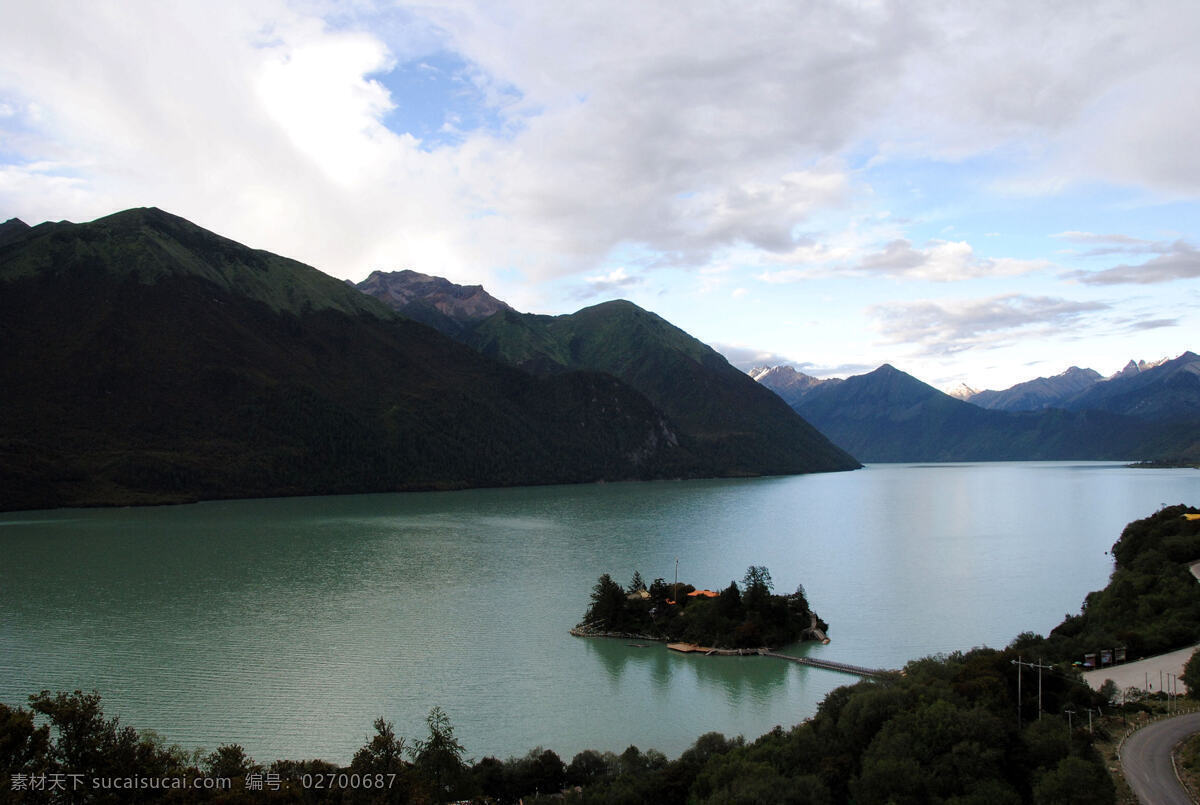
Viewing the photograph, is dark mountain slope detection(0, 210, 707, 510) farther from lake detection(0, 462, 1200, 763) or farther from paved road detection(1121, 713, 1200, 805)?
paved road detection(1121, 713, 1200, 805)

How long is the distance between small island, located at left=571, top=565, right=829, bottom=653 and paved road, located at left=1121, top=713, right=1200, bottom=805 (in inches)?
881

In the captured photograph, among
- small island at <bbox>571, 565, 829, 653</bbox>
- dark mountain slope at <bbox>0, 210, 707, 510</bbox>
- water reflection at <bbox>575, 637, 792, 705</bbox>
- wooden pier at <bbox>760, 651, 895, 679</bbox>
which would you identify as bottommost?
water reflection at <bbox>575, 637, 792, 705</bbox>

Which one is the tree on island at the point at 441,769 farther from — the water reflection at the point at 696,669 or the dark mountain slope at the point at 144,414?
the dark mountain slope at the point at 144,414

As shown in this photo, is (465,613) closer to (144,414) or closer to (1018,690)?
(1018,690)

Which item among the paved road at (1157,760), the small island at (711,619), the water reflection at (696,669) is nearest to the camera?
the paved road at (1157,760)

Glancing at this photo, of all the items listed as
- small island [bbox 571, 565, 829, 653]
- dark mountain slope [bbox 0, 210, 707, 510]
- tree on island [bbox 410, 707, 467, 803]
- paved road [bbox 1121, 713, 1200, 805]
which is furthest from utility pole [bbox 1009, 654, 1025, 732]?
dark mountain slope [bbox 0, 210, 707, 510]

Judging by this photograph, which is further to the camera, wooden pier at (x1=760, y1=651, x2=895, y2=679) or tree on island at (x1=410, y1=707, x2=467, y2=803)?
wooden pier at (x1=760, y1=651, x2=895, y2=679)

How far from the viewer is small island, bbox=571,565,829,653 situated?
50.5 m

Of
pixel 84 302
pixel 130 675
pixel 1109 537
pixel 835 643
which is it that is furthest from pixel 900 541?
pixel 84 302

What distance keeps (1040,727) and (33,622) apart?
57.7 metres

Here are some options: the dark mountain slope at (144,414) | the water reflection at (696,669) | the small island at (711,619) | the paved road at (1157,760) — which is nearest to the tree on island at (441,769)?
the water reflection at (696,669)

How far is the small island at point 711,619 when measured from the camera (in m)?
50.5

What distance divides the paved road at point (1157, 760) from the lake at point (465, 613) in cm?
1353

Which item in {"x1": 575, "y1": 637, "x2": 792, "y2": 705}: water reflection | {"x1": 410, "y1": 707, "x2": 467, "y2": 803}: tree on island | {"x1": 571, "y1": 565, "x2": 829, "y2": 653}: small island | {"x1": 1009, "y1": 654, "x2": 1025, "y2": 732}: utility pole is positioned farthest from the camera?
{"x1": 571, "y1": 565, "x2": 829, "y2": 653}: small island
